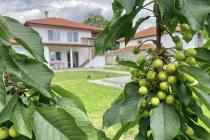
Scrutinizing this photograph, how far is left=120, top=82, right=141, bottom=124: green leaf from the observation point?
1347 mm

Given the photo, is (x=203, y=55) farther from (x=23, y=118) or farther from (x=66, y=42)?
(x=66, y=42)

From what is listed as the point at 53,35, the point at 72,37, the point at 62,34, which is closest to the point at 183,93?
the point at 53,35

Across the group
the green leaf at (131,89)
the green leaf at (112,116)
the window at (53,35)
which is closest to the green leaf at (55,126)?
the green leaf at (131,89)

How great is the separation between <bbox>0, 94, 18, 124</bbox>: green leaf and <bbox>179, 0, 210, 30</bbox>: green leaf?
22.3 inches

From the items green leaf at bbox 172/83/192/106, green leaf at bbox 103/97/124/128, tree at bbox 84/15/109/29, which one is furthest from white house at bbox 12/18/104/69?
green leaf at bbox 172/83/192/106

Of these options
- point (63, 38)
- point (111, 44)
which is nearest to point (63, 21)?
point (63, 38)

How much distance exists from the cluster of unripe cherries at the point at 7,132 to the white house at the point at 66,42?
3277 centimetres

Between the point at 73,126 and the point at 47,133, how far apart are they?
0.06 metres

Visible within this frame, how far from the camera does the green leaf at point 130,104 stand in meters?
→ 1.35

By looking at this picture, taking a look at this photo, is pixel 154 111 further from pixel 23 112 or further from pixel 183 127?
pixel 23 112

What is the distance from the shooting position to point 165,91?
4.53 ft

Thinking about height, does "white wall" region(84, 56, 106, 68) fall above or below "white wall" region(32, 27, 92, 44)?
below

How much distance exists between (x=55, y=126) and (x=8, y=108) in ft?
0.39

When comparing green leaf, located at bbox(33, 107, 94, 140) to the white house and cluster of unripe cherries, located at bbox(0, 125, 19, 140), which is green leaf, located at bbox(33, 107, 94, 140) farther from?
the white house
